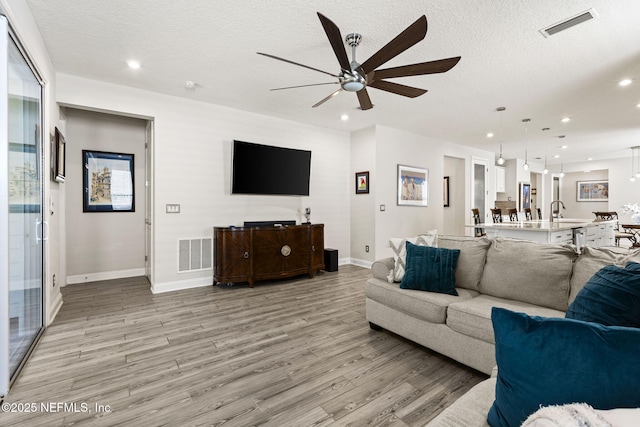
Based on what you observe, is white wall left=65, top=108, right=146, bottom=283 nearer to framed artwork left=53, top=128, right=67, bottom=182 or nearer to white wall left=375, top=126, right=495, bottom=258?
framed artwork left=53, top=128, right=67, bottom=182

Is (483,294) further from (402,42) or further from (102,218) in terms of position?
(102,218)

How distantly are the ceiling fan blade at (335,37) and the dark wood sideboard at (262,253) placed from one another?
2.74m

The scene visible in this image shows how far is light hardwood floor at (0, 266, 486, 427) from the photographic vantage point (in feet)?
5.68

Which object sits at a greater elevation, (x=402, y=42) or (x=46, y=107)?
(x=402, y=42)

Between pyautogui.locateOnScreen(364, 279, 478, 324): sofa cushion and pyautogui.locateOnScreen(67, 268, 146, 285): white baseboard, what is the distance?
405 cm

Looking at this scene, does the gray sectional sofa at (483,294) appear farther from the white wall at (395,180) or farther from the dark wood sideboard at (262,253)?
the white wall at (395,180)

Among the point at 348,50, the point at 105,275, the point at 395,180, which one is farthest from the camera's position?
the point at 395,180

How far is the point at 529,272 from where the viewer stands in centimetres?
224

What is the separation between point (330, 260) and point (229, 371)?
10.9 feet

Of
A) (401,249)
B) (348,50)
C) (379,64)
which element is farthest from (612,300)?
(348,50)

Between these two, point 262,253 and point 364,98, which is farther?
point 262,253

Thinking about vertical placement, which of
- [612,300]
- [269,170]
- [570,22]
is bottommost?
[612,300]

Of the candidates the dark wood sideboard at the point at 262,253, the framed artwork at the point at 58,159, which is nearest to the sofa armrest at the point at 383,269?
the dark wood sideboard at the point at 262,253

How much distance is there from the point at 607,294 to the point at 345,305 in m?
2.55
